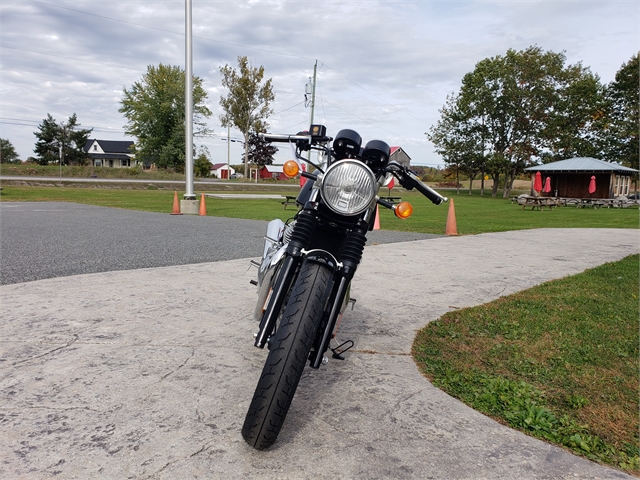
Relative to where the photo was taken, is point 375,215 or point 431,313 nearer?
point 375,215

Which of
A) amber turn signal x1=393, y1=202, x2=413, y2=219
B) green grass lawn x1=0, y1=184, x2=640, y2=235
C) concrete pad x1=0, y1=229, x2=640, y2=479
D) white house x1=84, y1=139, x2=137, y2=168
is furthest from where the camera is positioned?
white house x1=84, y1=139, x2=137, y2=168

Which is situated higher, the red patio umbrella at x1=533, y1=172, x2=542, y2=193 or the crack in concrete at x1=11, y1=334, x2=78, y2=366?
the red patio umbrella at x1=533, y1=172, x2=542, y2=193

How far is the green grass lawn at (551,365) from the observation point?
2641 millimetres

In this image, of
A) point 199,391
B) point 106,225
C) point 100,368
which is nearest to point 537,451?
point 199,391

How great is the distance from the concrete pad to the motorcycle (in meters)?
0.32

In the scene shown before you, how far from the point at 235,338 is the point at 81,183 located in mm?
37212

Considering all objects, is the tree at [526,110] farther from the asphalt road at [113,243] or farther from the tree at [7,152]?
the tree at [7,152]

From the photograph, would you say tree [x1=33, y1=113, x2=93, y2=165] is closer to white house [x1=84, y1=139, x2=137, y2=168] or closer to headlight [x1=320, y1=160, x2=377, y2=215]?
white house [x1=84, y1=139, x2=137, y2=168]

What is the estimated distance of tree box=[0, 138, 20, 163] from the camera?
79.3m

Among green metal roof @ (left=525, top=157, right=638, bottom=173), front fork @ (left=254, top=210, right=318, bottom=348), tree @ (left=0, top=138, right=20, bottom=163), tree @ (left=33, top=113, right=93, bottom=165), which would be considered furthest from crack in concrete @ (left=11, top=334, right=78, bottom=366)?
tree @ (left=0, top=138, right=20, bottom=163)

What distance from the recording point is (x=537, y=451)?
95.6 inches

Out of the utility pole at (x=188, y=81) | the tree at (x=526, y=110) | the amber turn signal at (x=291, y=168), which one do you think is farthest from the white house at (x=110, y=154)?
the amber turn signal at (x=291, y=168)

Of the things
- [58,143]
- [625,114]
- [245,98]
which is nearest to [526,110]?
[625,114]

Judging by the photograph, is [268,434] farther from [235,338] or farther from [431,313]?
[431,313]
